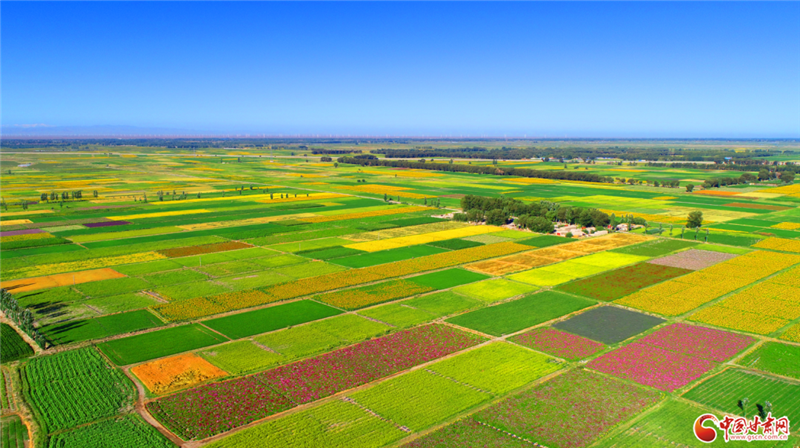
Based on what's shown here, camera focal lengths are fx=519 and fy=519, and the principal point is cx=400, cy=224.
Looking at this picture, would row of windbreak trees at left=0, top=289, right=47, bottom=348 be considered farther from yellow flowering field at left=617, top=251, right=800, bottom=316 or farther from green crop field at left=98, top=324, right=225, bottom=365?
yellow flowering field at left=617, top=251, right=800, bottom=316

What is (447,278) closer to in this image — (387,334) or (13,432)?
(387,334)

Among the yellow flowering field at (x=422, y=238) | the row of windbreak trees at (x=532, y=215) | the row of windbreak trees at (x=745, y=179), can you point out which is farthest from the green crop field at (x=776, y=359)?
the row of windbreak trees at (x=745, y=179)

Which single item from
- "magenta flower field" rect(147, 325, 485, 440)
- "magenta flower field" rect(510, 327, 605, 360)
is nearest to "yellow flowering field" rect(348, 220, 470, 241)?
"magenta flower field" rect(147, 325, 485, 440)

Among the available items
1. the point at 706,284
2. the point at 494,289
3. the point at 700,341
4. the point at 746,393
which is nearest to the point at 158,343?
the point at 494,289

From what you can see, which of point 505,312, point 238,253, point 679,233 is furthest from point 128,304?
point 679,233

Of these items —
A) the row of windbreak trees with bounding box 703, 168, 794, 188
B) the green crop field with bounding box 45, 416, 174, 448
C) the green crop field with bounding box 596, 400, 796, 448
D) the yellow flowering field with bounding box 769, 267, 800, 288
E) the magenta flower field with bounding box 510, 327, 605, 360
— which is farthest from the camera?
the row of windbreak trees with bounding box 703, 168, 794, 188

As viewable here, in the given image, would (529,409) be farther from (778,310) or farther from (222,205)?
(222,205)
